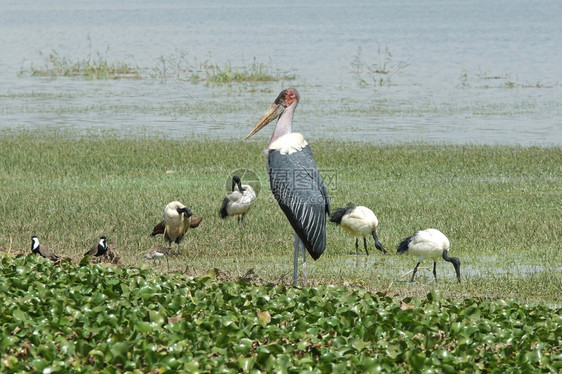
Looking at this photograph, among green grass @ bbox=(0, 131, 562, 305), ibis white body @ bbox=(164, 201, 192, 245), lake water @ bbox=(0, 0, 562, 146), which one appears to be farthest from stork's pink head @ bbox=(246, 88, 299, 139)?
lake water @ bbox=(0, 0, 562, 146)

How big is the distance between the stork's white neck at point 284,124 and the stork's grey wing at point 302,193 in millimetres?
334

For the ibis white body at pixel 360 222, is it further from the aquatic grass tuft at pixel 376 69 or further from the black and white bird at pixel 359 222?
the aquatic grass tuft at pixel 376 69

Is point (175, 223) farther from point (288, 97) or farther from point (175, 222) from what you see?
point (288, 97)

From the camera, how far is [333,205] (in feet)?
40.4

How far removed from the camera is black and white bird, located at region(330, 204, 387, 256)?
9.76 metres

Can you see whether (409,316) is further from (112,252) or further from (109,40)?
(109,40)

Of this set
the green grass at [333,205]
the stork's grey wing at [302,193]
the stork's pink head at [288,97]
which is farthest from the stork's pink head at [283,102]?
the green grass at [333,205]

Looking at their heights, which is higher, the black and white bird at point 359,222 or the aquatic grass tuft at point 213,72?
the aquatic grass tuft at point 213,72

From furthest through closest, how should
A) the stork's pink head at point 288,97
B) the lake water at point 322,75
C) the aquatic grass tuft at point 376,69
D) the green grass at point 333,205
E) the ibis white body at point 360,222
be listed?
the aquatic grass tuft at point 376,69, the lake water at point 322,75, the ibis white body at point 360,222, the green grass at point 333,205, the stork's pink head at point 288,97

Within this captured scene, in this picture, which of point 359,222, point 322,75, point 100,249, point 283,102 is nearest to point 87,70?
point 322,75

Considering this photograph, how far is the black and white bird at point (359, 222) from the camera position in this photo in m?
9.76

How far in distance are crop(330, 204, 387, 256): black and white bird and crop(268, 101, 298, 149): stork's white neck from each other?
1.66 m

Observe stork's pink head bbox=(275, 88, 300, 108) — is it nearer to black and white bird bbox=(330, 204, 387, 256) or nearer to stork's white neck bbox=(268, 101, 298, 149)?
stork's white neck bbox=(268, 101, 298, 149)

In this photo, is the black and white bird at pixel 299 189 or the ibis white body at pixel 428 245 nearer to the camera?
the black and white bird at pixel 299 189
